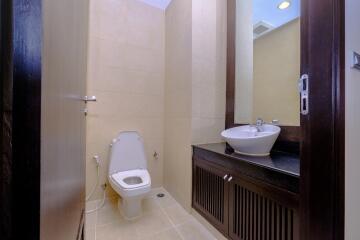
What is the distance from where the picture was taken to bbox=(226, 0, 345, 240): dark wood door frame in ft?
1.64

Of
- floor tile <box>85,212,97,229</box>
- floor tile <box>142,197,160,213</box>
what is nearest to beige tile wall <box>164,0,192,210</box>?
floor tile <box>142,197,160,213</box>

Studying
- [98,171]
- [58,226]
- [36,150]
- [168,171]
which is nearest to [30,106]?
[36,150]

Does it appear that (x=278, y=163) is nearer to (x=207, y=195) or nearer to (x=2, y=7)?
(x=207, y=195)

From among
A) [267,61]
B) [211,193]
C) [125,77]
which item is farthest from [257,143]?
[125,77]

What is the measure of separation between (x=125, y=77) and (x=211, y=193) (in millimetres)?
1561

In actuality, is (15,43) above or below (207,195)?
above

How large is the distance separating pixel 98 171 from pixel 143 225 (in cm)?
78

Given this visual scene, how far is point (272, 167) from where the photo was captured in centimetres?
99

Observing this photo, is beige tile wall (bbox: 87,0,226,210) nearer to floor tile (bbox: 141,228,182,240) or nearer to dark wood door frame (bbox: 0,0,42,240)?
floor tile (bbox: 141,228,182,240)

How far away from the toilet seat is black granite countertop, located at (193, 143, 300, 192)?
2.39ft

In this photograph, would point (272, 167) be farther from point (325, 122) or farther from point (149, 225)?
→ point (149, 225)

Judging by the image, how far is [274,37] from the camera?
1.49m

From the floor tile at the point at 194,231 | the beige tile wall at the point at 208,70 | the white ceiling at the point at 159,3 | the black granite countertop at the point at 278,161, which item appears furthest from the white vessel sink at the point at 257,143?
the white ceiling at the point at 159,3
